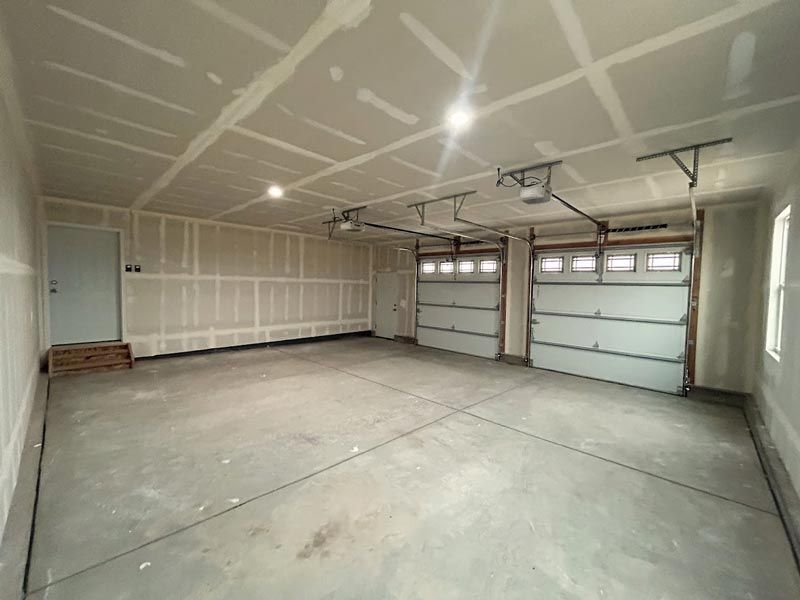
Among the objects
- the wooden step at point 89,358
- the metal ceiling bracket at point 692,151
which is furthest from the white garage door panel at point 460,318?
the wooden step at point 89,358

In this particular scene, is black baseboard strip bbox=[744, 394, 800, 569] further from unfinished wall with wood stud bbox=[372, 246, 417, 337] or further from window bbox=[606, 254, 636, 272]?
unfinished wall with wood stud bbox=[372, 246, 417, 337]

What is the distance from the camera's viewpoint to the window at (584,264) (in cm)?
548

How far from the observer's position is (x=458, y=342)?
292 inches

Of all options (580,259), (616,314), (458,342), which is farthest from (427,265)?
(616,314)

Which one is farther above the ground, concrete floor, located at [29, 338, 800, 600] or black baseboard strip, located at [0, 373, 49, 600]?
black baseboard strip, located at [0, 373, 49, 600]

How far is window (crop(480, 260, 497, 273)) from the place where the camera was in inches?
271

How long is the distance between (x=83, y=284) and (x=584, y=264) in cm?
800

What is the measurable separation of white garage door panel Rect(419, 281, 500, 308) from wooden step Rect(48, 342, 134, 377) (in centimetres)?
568

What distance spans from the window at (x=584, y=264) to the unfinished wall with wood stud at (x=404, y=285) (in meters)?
3.73

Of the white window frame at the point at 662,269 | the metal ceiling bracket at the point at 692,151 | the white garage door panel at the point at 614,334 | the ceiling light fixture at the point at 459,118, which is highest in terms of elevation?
the ceiling light fixture at the point at 459,118

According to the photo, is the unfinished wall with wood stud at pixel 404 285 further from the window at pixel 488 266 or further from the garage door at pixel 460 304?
the window at pixel 488 266

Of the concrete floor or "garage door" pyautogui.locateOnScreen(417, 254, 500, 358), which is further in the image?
"garage door" pyautogui.locateOnScreen(417, 254, 500, 358)

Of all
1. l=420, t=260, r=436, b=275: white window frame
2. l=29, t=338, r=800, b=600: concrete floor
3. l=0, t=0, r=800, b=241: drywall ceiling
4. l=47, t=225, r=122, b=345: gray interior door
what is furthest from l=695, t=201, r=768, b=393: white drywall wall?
l=47, t=225, r=122, b=345: gray interior door

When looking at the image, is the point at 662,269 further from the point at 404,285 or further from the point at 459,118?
the point at 404,285
